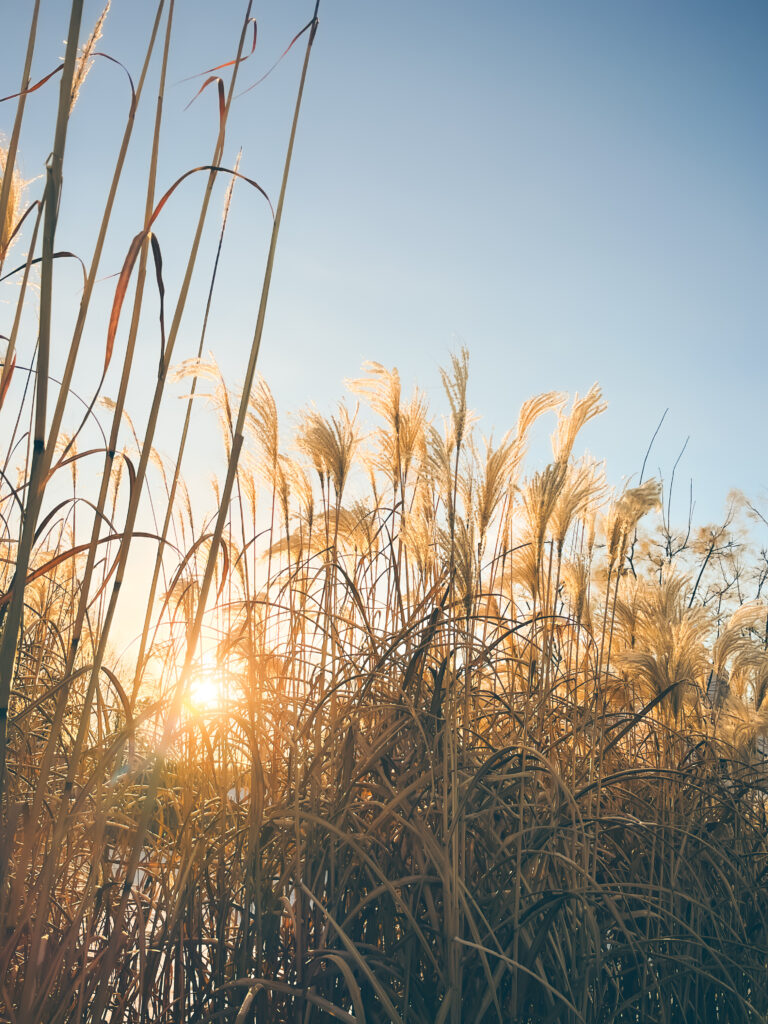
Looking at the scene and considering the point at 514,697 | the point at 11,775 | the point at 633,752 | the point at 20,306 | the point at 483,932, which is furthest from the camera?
the point at 633,752

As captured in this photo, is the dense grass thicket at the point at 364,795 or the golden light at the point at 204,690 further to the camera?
the golden light at the point at 204,690

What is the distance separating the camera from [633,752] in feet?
7.31

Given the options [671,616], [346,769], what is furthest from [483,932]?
[671,616]

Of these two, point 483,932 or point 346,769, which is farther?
point 346,769

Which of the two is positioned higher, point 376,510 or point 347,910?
point 376,510

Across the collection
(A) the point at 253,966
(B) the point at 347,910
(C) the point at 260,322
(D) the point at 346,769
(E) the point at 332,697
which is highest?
(C) the point at 260,322

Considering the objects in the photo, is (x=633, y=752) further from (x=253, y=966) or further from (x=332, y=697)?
(x=253, y=966)

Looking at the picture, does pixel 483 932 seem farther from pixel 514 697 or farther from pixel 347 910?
pixel 514 697

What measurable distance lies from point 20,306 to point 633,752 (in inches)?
84.1

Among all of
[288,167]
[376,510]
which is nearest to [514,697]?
[376,510]

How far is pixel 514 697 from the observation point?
1.86 metres

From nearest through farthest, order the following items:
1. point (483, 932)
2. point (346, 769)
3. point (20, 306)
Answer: point (20, 306) < point (483, 932) < point (346, 769)

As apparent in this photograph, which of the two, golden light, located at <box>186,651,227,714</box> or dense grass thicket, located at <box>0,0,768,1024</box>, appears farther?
golden light, located at <box>186,651,227,714</box>

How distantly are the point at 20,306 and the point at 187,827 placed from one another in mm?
1096
